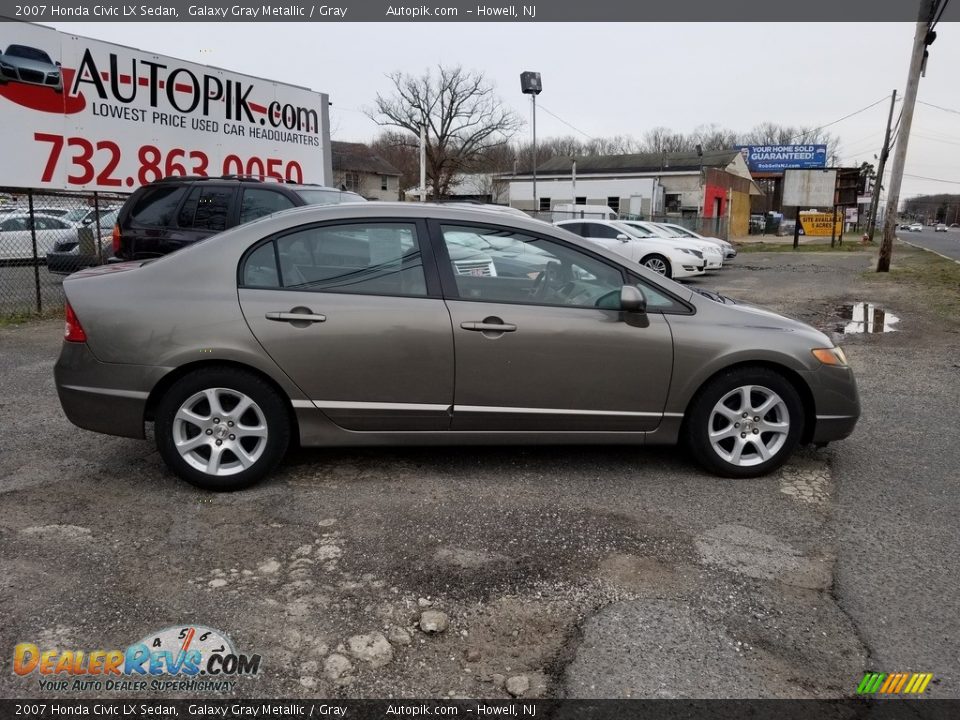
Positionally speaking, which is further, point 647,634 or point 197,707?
point 647,634

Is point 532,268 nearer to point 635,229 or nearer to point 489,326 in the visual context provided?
point 489,326

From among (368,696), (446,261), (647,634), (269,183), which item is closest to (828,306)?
(269,183)

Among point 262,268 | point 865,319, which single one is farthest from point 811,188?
point 262,268

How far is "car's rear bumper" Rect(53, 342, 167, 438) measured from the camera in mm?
3873

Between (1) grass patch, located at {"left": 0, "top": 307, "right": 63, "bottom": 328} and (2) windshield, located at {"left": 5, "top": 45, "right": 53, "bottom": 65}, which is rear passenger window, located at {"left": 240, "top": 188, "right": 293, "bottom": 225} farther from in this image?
(2) windshield, located at {"left": 5, "top": 45, "right": 53, "bottom": 65}

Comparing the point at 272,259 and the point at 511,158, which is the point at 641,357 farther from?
the point at 511,158

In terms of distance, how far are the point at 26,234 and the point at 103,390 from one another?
15083 millimetres

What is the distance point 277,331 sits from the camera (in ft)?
12.8

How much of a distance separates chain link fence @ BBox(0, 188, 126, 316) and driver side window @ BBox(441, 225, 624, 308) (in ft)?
27.8

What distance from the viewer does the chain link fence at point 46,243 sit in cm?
1063

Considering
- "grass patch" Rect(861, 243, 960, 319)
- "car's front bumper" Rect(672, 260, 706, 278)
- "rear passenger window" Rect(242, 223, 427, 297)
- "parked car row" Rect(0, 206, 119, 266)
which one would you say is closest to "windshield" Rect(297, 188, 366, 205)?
"rear passenger window" Rect(242, 223, 427, 297)

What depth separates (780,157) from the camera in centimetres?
5897

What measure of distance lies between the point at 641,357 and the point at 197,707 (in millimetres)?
2817

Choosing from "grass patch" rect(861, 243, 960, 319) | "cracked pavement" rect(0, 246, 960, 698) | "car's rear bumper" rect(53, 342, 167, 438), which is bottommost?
"cracked pavement" rect(0, 246, 960, 698)
